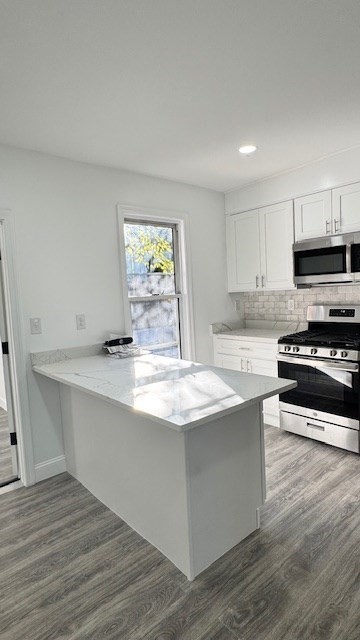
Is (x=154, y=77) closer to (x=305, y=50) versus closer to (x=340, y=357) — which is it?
(x=305, y=50)

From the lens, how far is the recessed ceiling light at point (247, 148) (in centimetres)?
274

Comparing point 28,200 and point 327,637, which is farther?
point 28,200

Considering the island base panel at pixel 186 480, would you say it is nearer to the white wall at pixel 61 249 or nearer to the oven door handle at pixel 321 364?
the white wall at pixel 61 249

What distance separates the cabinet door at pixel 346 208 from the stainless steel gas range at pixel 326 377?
2.42ft

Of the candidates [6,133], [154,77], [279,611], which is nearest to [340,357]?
[279,611]

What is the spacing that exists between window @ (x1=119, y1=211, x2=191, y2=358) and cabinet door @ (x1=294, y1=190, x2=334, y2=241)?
115cm

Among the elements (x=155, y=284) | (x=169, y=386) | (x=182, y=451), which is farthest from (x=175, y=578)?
(x=155, y=284)

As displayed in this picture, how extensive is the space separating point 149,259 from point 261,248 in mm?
1160

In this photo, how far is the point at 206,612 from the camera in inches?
61.6

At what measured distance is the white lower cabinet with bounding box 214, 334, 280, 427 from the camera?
11.4ft

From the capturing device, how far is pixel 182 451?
169 centimetres

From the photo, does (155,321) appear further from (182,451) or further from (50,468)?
(182,451)

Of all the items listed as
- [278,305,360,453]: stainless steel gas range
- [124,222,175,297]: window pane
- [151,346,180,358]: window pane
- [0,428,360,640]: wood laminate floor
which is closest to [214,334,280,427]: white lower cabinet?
[278,305,360,453]: stainless steel gas range

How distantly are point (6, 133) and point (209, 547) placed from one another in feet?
8.94
